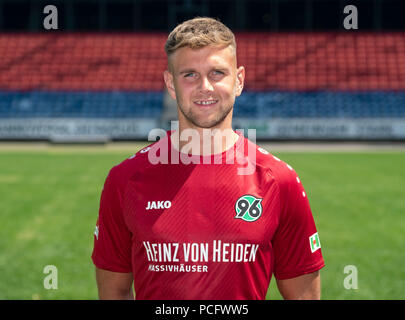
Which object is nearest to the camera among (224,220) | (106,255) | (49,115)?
(224,220)

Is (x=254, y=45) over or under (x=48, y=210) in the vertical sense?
over

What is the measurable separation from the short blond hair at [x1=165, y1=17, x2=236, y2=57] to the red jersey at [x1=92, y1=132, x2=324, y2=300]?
1.56ft

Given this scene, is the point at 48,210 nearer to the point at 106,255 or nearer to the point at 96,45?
the point at 106,255

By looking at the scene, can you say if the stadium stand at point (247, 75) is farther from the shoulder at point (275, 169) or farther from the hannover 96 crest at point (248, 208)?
the hannover 96 crest at point (248, 208)

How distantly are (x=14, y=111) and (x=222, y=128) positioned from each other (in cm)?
2841

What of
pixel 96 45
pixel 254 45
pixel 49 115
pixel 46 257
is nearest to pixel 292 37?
pixel 254 45

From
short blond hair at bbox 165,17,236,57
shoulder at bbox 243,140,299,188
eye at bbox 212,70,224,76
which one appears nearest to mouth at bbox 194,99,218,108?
eye at bbox 212,70,224,76

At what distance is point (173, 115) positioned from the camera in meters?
27.3

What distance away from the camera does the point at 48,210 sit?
1017cm

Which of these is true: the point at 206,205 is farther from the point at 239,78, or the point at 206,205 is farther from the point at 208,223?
the point at 239,78

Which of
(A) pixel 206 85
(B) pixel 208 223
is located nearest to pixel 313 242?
(B) pixel 208 223

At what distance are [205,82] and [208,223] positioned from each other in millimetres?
601

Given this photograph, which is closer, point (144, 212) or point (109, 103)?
point (144, 212)

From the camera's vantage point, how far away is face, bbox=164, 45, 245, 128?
6.94ft
